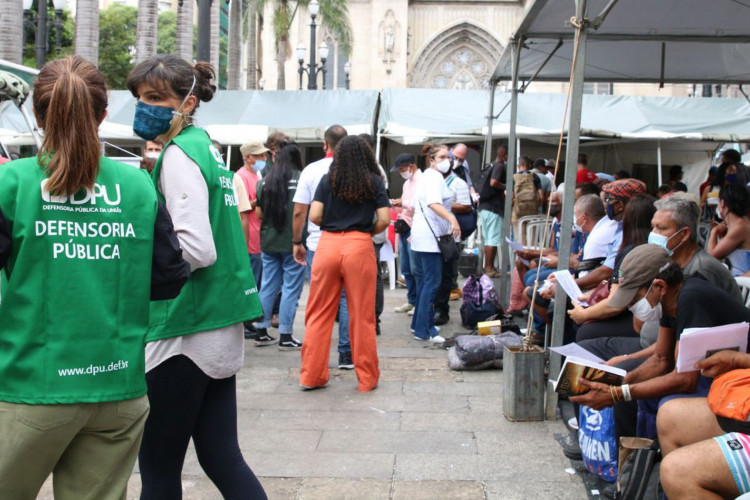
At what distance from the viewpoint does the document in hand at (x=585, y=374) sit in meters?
3.86

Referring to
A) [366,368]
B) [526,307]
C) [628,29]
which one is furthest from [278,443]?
[628,29]

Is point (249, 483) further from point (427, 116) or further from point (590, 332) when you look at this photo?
point (427, 116)

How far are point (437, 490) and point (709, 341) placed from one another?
5.61 ft

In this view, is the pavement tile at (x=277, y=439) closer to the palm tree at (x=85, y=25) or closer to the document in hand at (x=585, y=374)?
the document in hand at (x=585, y=374)

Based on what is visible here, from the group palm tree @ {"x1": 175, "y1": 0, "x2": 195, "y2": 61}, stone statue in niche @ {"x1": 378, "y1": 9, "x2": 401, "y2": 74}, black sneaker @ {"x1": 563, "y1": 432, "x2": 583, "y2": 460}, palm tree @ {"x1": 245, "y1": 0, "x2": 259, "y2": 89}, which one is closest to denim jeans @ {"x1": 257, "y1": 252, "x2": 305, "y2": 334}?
black sneaker @ {"x1": 563, "y1": 432, "x2": 583, "y2": 460}

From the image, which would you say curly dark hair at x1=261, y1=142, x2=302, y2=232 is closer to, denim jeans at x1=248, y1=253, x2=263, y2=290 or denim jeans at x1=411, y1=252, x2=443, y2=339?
denim jeans at x1=248, y1=253, x2=263, y2=290

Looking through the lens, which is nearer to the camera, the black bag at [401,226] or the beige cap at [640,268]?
the beige cap at [640,268]

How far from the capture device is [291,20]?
117 ft

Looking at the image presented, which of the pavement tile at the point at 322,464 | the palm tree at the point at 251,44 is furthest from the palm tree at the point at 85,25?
the pavement tile at the point at 322,464

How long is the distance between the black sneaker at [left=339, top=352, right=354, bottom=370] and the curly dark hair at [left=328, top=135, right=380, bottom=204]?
1.53 metres

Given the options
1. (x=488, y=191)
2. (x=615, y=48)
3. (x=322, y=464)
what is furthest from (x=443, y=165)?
(x=322, y=464)

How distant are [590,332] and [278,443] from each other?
2123 millimetres

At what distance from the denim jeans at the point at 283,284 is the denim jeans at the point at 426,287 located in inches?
46.5

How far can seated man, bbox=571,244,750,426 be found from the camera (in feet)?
11.5
